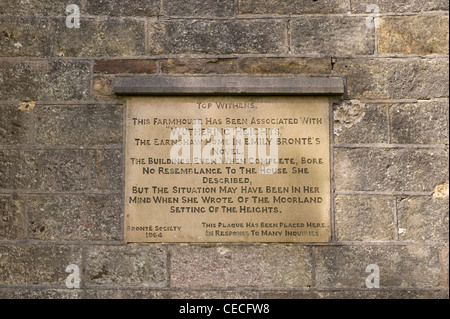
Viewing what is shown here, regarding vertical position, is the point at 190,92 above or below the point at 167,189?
above

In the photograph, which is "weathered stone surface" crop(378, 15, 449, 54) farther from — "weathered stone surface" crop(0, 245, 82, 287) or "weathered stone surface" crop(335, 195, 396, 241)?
"weathered stone surface" crop(0, 245, 82, 287)

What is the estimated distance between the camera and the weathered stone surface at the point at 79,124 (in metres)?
3.21

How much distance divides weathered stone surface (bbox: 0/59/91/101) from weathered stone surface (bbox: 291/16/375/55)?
5.04 feet

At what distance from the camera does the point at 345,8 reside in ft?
10.8

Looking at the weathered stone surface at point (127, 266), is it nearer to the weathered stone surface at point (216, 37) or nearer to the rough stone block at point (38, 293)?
the rough stone block at point (38, 293)

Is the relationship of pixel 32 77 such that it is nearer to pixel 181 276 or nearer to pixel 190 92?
pixel 190 92

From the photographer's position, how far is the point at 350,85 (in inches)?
128

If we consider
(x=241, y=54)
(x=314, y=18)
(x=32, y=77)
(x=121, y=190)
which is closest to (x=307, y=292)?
(x=121, y=190)

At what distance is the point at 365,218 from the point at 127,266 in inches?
65.8

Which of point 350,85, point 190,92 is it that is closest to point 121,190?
point 190,92

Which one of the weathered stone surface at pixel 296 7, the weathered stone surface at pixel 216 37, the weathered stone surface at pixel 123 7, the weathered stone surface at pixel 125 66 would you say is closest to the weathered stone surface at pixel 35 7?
the weathered stone surface at pixel 123 7

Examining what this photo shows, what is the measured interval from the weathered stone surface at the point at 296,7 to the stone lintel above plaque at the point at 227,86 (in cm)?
51

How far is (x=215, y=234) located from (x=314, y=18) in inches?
66.6
